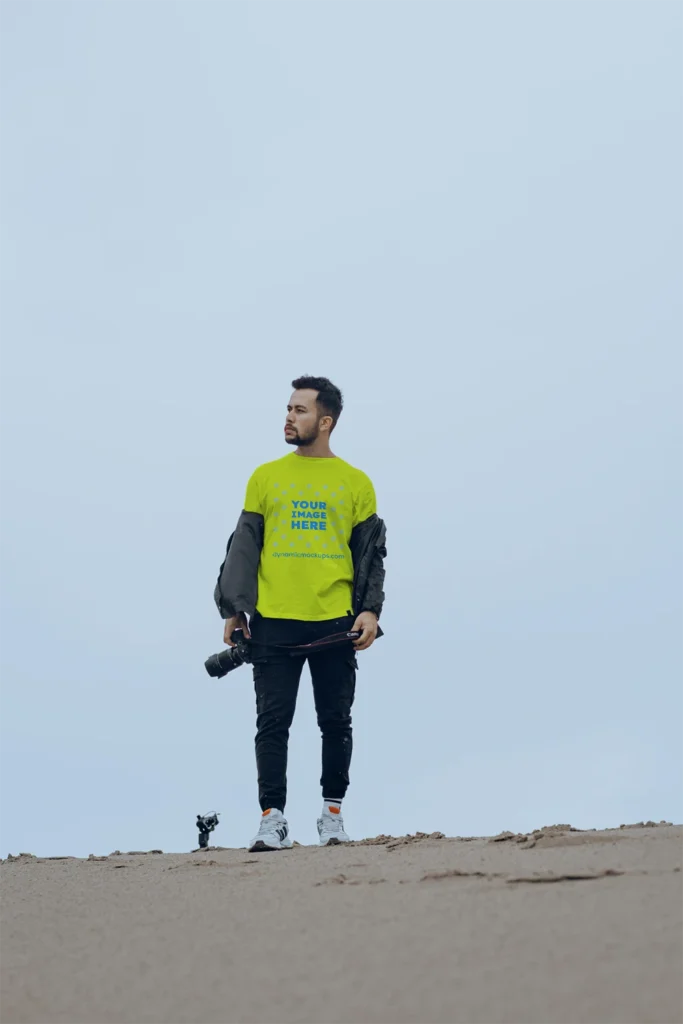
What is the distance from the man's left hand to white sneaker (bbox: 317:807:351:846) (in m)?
0.74

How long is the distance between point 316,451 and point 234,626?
35.8 inches

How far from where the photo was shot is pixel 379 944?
2.55 m

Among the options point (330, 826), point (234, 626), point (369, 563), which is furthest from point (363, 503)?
point (330, 826)

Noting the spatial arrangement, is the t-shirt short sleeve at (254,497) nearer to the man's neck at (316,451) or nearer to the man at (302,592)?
the man at (302,592)

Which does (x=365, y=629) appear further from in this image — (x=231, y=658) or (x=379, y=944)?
(x=379, y=944)

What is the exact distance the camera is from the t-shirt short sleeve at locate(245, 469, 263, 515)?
218 inches

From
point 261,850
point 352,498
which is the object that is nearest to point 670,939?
point 261,850

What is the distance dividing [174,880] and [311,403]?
2345mm

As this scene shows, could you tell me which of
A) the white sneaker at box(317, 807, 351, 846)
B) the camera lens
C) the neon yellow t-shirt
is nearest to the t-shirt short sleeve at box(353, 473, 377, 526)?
the neon yellow t-shirt

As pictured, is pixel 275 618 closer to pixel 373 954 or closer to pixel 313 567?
pixel 313 567

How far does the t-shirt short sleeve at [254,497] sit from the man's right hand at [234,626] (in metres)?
0.50

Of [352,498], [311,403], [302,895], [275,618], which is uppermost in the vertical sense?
[311,403]

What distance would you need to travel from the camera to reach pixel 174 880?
162 inches

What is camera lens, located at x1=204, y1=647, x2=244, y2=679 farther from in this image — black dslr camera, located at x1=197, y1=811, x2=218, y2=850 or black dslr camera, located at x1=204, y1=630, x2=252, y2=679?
black dslr camera, located at x1=197, y1=811, x2=218, y2=850
